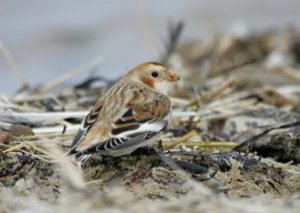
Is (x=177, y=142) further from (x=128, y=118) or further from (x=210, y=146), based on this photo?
(x=128, y=118)

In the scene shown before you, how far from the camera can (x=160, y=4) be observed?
16734 mm

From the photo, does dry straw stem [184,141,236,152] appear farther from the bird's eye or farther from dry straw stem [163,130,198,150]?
the bird's eye

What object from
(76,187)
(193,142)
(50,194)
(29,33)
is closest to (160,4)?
(29,33)

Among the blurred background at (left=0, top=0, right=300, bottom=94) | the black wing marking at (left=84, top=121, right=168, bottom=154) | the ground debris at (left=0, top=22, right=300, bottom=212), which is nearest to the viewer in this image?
the ground debris at (left=0, top=22, right=300, bottom=212)

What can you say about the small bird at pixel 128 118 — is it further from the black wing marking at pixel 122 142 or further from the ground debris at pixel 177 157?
the ground debris at pixel 177 157

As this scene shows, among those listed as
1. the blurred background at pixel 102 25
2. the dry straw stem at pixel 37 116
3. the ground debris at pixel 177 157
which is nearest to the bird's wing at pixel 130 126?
the ground debris at pixel 177 157

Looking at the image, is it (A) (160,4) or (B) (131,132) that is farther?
(A) (160,4)

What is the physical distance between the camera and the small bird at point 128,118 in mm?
5250

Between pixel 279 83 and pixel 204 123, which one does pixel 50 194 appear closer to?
pixel 204 123

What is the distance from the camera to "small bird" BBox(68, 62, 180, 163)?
17.2 ft

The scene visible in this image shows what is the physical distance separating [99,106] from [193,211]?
1.87 metres

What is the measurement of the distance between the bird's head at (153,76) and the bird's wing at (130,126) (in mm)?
300

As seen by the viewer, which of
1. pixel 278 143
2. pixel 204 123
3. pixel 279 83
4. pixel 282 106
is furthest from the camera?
pixel 279 83

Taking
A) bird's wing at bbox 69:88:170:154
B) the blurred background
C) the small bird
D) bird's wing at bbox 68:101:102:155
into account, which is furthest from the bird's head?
the blurred background
